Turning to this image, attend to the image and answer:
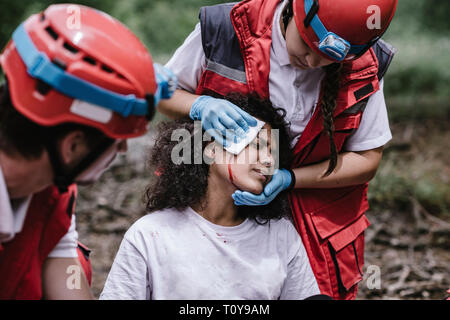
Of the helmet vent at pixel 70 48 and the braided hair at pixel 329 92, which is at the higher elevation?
the helmet vent at pixel 70 48

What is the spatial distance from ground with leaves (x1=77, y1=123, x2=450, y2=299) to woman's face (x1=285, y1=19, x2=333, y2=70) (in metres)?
1.72

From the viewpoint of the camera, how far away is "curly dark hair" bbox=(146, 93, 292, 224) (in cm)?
225

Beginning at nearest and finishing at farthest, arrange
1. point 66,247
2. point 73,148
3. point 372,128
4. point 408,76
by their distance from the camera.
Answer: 1. point 73,148
2. point 66,247
3. point 372,128
4. point 408,76

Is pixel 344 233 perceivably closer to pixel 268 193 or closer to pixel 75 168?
pixel 268 193

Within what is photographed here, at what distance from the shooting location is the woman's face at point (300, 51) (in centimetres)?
211

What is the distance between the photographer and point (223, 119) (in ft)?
6.97

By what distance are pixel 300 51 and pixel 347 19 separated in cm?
24

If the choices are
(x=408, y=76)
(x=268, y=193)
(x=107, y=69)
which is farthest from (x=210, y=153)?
(x=408, y=76)

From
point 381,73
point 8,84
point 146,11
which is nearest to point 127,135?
point 8,84

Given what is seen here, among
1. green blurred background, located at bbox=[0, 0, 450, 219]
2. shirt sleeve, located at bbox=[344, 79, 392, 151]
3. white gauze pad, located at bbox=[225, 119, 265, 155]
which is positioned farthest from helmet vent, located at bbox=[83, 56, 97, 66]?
green blurred background, located at bbox=[0, 0, 450, 219]

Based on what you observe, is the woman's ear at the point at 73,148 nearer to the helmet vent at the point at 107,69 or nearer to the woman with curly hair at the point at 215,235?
the helmet vent at the point at 107,69

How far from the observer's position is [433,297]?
3479 millimetres

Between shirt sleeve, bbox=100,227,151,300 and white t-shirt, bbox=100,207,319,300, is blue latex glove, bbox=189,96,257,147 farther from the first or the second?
shirt sleeve, bbox=100,227,151,300

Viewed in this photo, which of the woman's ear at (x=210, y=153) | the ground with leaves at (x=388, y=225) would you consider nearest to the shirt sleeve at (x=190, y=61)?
the woman's ear at (x=210, y=153)
